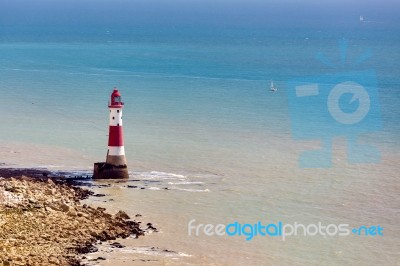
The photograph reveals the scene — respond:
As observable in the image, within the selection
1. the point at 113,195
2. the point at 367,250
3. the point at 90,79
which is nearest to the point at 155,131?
the point at 113,195

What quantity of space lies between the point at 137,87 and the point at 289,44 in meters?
56.5

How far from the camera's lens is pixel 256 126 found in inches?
1693

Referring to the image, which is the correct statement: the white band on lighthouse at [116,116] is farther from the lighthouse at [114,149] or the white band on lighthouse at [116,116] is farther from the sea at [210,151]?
the sea at [210,151]

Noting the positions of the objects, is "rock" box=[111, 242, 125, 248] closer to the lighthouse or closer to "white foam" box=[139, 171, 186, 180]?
the lighthouse

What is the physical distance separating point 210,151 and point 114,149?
286 inches

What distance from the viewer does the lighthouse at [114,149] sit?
28516 millimetres

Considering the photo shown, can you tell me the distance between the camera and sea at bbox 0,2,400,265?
23234 millimetres
